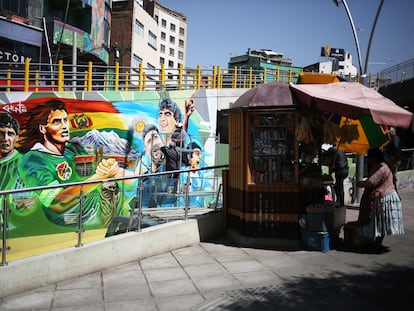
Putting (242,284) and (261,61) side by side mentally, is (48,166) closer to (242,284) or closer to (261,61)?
(242,284)

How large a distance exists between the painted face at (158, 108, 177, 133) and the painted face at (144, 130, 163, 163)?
522 mm

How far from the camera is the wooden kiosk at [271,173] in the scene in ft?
22.5

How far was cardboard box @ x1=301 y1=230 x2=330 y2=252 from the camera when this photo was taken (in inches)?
259

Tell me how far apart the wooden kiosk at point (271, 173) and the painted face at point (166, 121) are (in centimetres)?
1111

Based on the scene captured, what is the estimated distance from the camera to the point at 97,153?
1561cm

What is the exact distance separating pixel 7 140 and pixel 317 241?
37.1ft

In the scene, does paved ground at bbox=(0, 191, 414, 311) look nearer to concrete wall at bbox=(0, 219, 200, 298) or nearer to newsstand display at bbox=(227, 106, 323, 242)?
concrete wall at bbox=(0, 219, 200, 298)

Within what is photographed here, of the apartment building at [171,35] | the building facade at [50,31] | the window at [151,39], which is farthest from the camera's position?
the apartment building at [171,35]

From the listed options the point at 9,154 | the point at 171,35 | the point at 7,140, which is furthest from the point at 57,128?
the point at 171,35

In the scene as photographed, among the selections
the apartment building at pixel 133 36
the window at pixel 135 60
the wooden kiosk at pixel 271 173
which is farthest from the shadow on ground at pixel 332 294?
the window at pixel 135 60

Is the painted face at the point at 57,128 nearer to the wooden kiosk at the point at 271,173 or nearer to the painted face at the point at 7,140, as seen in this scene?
the painted face at the point at 7,140

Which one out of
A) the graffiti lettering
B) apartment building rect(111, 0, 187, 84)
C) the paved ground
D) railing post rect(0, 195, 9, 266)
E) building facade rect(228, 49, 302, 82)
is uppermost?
building facade rect(228, 49, 302, 82)

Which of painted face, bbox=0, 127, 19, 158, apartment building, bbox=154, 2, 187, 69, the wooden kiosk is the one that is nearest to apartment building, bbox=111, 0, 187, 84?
painted face, bbox=0, 127, 19, 158

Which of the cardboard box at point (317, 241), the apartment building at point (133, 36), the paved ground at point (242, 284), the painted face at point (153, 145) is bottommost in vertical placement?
the paved ground at point (242, 284)
